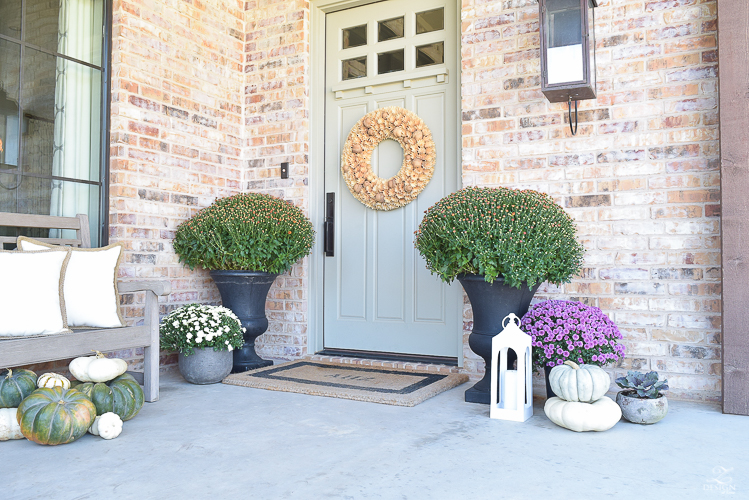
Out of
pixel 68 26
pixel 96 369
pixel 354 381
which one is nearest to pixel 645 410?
pixel 354 381

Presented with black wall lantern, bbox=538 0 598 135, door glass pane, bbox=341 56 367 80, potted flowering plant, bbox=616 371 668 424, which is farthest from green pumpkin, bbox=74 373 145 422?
door glass pane, bbox=341 56 367 80

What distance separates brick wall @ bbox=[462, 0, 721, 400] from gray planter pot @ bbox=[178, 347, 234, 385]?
1.91 m

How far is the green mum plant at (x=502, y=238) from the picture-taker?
2789 mm

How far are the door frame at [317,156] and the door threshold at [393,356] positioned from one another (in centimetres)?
14

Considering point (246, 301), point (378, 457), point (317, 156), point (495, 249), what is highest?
Result: point (317, 156)

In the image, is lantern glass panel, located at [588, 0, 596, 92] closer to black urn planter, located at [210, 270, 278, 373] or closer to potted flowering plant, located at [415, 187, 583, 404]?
potted flowering plant, located at [415, 187, 583, 404]

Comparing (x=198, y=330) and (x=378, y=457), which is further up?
(x=198, y=330)

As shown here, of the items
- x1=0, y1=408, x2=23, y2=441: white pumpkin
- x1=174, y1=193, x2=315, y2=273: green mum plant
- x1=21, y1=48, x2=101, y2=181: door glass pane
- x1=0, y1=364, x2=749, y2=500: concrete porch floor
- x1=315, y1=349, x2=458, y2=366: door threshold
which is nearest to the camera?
x1=0, y1=364, x2=749, y2=500: concrete porch floor

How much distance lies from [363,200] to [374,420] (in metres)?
1.85

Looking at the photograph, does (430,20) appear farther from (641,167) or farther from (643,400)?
(643,400)

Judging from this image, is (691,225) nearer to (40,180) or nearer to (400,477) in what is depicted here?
(400,477)

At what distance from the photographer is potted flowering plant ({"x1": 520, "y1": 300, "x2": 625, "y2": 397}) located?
277 centimetres

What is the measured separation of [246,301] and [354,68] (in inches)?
73.0

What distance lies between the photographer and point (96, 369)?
258 centimetres
